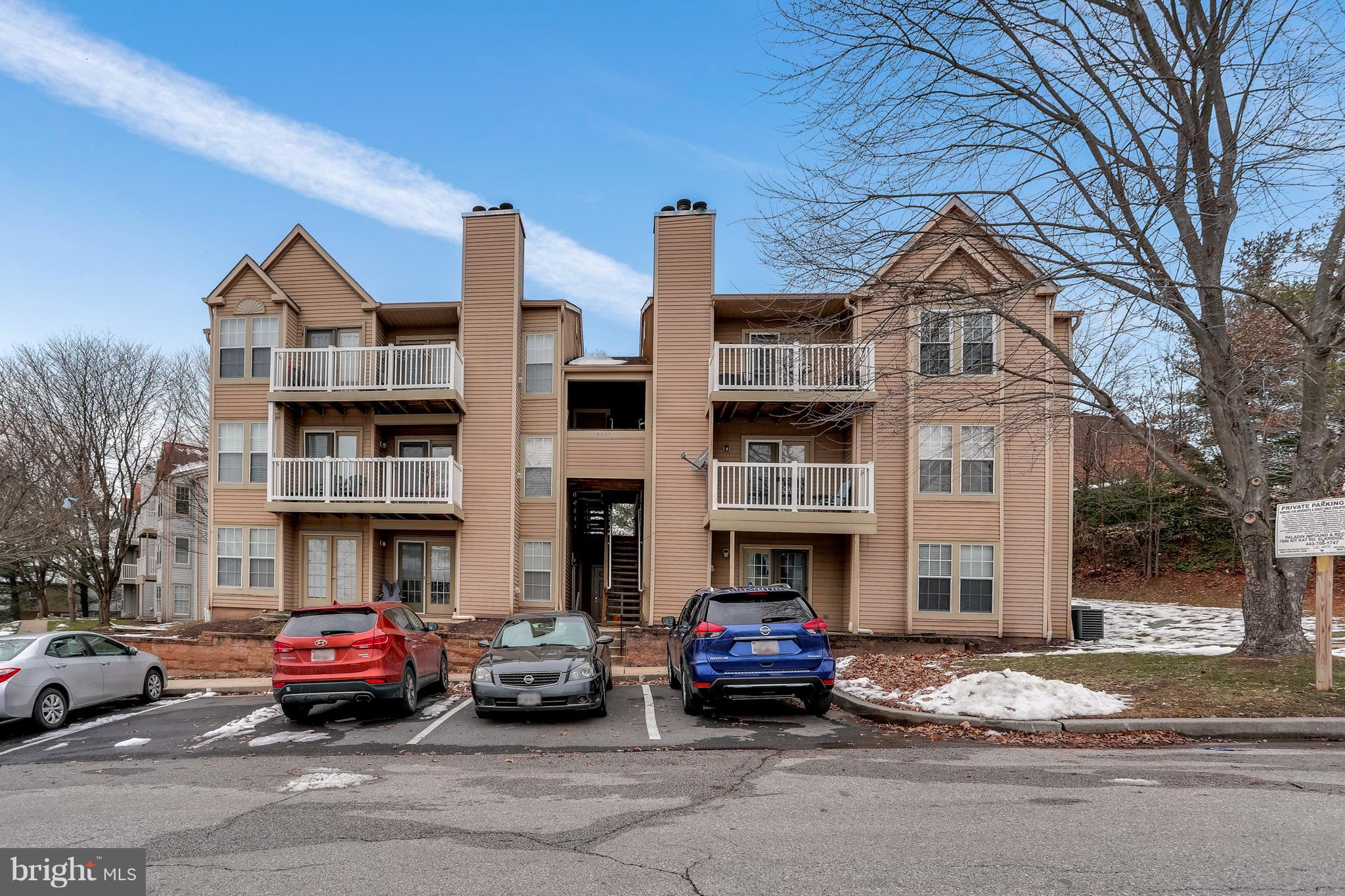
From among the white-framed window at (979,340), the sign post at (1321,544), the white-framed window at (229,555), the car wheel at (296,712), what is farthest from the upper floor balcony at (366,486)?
the sign post at (1321,544)

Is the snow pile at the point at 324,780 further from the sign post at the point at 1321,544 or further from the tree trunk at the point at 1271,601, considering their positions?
the tree trunk at the point at 1271,601

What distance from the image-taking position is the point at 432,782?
6895mm

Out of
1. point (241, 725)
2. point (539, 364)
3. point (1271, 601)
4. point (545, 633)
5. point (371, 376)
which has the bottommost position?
point (241, 725)

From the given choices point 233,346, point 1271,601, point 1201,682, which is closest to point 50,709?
point 233,346

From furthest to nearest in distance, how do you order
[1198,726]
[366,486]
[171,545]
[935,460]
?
[171,545], [366,486], [935,460], [1198,726]

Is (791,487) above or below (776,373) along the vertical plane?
below

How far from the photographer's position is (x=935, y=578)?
1845 cm

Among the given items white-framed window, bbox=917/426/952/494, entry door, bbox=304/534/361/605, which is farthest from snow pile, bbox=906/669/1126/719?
entry door, bbox=304/534/361/605

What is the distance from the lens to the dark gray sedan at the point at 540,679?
31.0ft

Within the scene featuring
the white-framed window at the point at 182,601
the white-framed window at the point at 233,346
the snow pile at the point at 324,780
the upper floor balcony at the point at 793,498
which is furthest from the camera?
the white-framed window at the point at 182,601

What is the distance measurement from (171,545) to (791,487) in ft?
122

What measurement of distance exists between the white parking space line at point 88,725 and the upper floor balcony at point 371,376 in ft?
26.5

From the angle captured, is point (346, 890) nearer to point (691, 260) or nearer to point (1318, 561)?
point (1318, 561)

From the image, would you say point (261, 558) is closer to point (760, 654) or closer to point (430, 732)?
point (430, 732)
